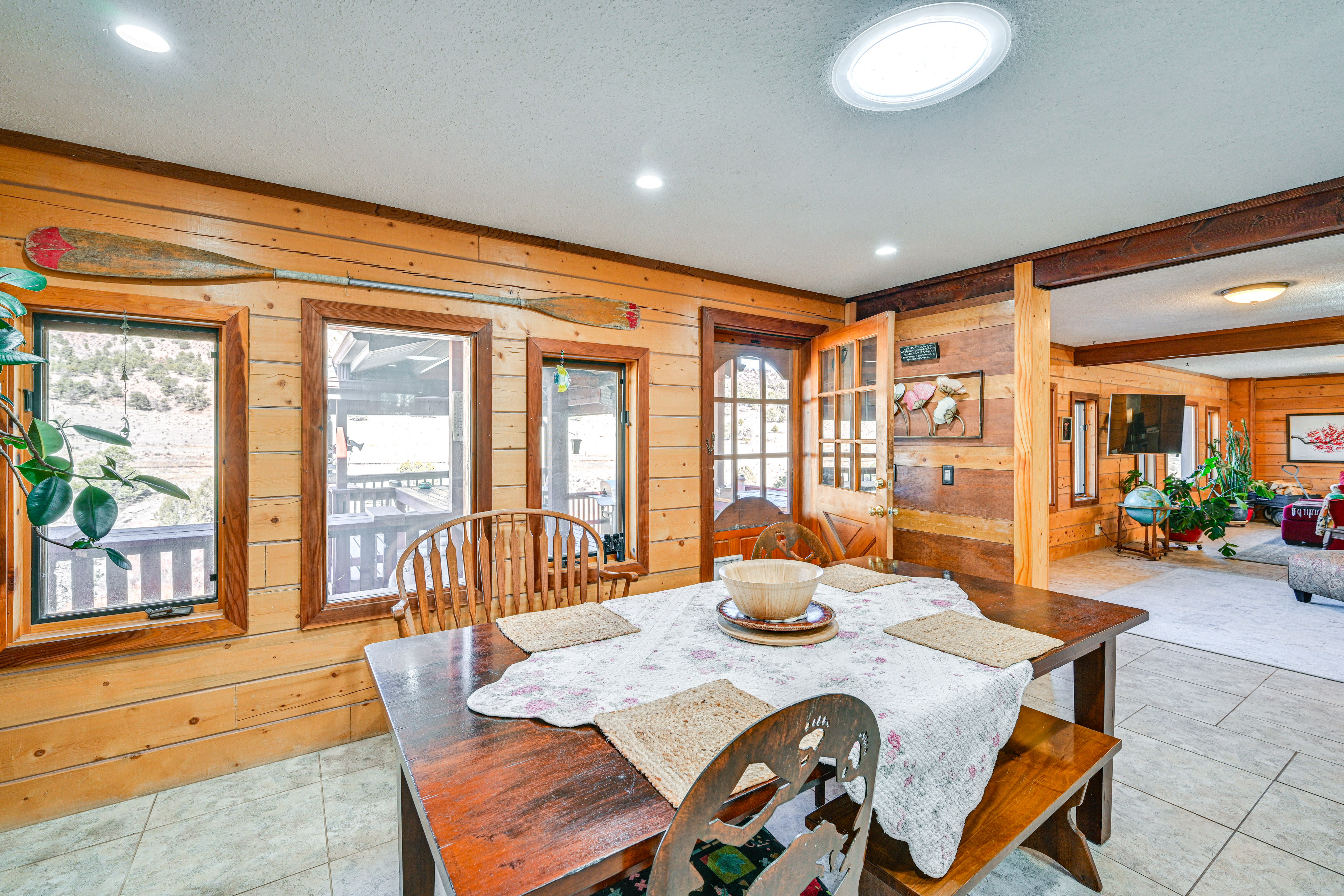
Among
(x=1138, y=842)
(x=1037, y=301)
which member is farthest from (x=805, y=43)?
(x=1138, y=842)

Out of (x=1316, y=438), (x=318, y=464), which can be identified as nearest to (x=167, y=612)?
(x=318, y=464)

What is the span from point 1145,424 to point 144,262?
9223 millimetres

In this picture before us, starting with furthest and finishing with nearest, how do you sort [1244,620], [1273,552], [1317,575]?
1. [1273,552]
2. [1317,575]
3. [1244,620]

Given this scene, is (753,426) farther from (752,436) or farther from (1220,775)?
(1220,775)

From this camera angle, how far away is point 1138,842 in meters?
1.88

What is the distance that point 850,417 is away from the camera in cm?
376

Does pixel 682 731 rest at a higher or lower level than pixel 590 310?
lower

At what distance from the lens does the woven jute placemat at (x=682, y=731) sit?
923 millimetres

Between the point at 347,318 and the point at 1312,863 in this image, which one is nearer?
the point at 1312,863

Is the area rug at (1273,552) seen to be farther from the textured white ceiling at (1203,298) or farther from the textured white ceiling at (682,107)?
the textured white ceiling at (682,107)

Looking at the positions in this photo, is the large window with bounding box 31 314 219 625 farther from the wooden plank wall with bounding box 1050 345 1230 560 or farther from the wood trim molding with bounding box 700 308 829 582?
the wooden plank wall with bounding box 1050 345 1230 560

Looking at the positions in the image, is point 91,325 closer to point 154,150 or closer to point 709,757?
point 154,150

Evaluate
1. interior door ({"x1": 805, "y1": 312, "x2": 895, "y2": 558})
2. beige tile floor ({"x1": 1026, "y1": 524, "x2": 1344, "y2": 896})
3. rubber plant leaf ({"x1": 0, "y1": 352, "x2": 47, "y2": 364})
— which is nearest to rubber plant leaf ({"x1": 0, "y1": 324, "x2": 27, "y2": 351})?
rubber plant leaf ({"x1": 0, "y1": 352, "x2": 47, "y2": 364})

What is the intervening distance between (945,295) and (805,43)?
2550 millimetres
